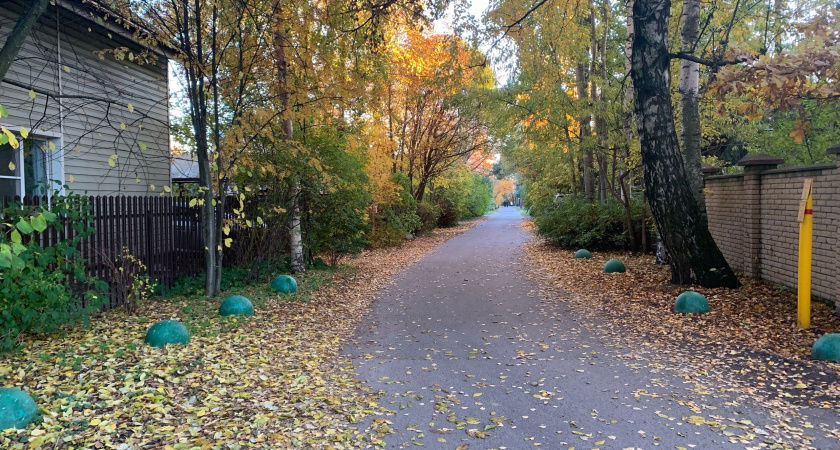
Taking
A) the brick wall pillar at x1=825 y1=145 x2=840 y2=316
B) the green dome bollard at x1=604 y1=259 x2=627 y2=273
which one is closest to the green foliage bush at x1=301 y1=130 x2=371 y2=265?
the green dome bollard at x1=604 y1=259 x2=627 y2=273

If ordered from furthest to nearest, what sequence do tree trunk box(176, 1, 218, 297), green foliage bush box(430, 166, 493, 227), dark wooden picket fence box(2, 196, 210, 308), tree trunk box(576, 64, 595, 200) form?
1. green foliage bush box(430, 166, 493, 227)
2. tree trunk box(576, 64, 595, 200)
3. tree trunk box(176, 1, 218, 297)
4. dark wooden picket fence box(2, 196, 210, 308)

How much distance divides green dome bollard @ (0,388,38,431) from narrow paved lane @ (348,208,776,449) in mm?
2363

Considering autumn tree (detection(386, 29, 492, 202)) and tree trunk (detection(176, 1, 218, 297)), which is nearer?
tree trunk (detection(176, 1, 218, 297))

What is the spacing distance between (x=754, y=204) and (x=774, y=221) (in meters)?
0.55

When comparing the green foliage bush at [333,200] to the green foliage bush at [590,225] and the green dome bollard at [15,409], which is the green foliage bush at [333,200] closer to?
the green dome bollard at [15,409]

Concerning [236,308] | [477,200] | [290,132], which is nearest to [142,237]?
[236,308]

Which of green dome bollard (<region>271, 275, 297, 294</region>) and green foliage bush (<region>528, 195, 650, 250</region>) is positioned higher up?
green foliage bush (<region>528, 195, 650, 250</region>)

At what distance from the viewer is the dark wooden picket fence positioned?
22.6 ft

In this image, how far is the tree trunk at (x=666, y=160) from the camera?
Result: 7961mm

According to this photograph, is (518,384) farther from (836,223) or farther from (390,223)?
(390,223)

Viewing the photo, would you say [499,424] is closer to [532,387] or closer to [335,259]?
[532,387]

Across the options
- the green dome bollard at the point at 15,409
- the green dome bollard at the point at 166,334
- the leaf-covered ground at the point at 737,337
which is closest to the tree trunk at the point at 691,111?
the leaf-covered ground at the point at 737,337

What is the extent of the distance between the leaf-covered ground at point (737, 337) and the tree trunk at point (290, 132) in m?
4.94

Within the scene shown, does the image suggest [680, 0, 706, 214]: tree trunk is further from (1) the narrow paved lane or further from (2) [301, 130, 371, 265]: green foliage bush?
(2) [301, 130, 371, 265]: green foliage bush
